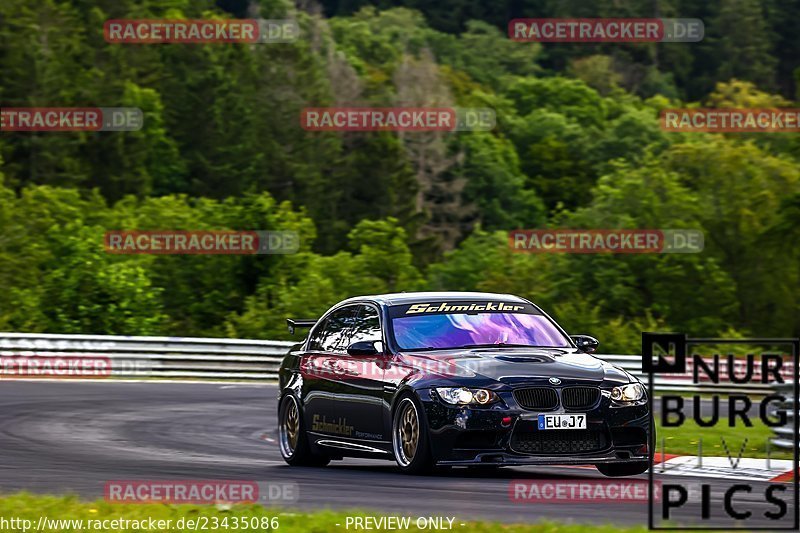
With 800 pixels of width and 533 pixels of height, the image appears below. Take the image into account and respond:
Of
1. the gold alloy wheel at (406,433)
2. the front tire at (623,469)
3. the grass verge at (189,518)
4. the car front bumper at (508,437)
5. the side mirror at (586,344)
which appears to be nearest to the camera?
the grass verge at (189,518)

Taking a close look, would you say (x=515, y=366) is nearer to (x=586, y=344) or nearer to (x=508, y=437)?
(x=508, y=437)

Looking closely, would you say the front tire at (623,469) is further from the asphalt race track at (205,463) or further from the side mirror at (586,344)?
the side mirror at (586,344)

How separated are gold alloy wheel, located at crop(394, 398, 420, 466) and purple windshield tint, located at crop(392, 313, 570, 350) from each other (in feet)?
Result: 2.39

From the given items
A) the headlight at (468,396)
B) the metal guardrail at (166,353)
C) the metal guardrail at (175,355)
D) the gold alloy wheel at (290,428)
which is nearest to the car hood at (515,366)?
the headlight at (468,396)

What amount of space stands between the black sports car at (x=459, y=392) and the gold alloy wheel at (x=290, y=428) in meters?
0.02

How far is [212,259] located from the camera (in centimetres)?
6144

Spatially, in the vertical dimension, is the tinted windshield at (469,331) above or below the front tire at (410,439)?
above

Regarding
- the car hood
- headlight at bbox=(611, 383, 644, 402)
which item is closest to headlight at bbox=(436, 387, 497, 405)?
the car hood

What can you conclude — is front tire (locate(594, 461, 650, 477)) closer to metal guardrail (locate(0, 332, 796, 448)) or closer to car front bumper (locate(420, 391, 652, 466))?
car front bumper (locate(420, 391, 652, 466))

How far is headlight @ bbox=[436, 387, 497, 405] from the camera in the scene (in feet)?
40.4

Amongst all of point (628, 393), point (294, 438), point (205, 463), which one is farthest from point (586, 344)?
point (205, 463)

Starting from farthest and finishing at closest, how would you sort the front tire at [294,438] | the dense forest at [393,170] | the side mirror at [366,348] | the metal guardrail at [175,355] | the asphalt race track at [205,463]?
the dense forest at [393,170] → the metal guardrail at [175,355] → the front tire at [294,438] → the side mirror at [366,348] → the asphalt race track at [205,463]

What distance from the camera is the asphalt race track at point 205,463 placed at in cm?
1045

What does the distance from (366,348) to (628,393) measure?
2.22 meters
